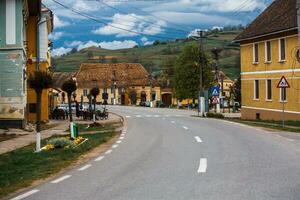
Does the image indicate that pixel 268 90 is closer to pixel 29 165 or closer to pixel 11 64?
pixel 11 64

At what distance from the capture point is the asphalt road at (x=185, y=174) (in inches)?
388

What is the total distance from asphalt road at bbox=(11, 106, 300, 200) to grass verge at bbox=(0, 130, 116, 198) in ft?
1.92

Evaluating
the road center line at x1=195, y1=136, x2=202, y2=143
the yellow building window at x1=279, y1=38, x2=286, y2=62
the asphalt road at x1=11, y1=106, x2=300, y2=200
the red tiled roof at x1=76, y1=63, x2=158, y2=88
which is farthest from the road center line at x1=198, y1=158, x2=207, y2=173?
the red tiled roof at x1=76, y1=63, x2=158, y2=88

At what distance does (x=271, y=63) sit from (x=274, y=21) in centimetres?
346

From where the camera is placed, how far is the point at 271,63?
4519cm

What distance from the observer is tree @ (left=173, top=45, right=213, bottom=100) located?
296ft

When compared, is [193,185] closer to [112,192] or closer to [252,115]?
[112,192]

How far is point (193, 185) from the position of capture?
1076cm

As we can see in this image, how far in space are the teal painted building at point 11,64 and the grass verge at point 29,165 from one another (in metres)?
10.9

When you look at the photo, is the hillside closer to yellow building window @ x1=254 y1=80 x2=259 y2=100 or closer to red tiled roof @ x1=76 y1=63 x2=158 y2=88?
red tiled roof @ x1=76 y1=63 x2=158 y2=88

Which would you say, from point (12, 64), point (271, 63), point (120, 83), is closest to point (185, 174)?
point (12, 64)

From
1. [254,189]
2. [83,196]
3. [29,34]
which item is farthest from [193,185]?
[29,34]

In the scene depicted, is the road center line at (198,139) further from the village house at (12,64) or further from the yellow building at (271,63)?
the yellow building at (271,63)

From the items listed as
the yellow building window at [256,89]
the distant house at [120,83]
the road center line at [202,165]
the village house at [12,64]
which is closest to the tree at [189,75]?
the distant house at [120,83]
